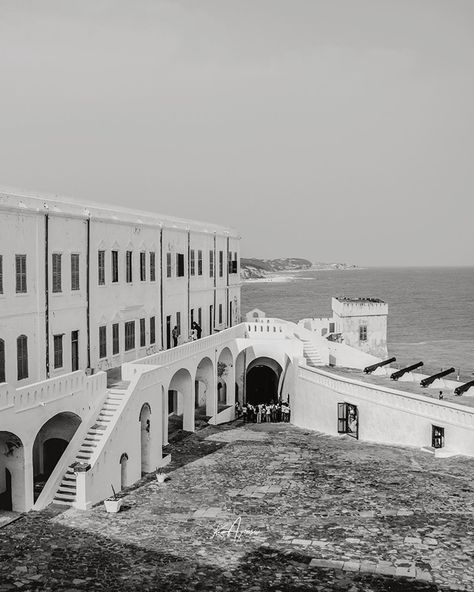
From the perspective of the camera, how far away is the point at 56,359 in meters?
25.5

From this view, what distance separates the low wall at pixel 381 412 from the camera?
27.0m

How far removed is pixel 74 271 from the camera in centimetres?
2641

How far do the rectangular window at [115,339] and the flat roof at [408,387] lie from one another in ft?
41.2

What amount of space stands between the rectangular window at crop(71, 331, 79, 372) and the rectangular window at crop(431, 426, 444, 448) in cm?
1450

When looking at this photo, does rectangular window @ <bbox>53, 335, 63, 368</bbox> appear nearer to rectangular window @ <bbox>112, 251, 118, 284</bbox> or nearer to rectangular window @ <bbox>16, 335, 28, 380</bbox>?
rectangular window @ <bbox>16, 335, 28, 380</bbox>

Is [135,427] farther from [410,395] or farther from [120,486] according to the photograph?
[410,395]

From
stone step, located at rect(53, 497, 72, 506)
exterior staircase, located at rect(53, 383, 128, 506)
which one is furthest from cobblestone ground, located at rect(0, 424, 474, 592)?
exterior staircase, located at rect(53, 383, 128, 506)

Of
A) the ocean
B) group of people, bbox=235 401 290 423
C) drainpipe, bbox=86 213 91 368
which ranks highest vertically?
drainpipe, bbox=86 213 91 368

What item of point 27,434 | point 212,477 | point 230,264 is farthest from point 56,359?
point 230,264

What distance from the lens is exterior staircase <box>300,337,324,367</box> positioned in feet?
132

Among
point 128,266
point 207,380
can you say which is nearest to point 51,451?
point 128,266

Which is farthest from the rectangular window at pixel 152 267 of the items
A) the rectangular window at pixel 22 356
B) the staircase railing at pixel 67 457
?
the rectangular window at pixel 22 356

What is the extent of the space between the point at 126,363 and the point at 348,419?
1137 cm

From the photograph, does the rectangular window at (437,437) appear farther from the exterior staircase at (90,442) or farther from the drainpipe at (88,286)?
the drainpipe at (88,286)
